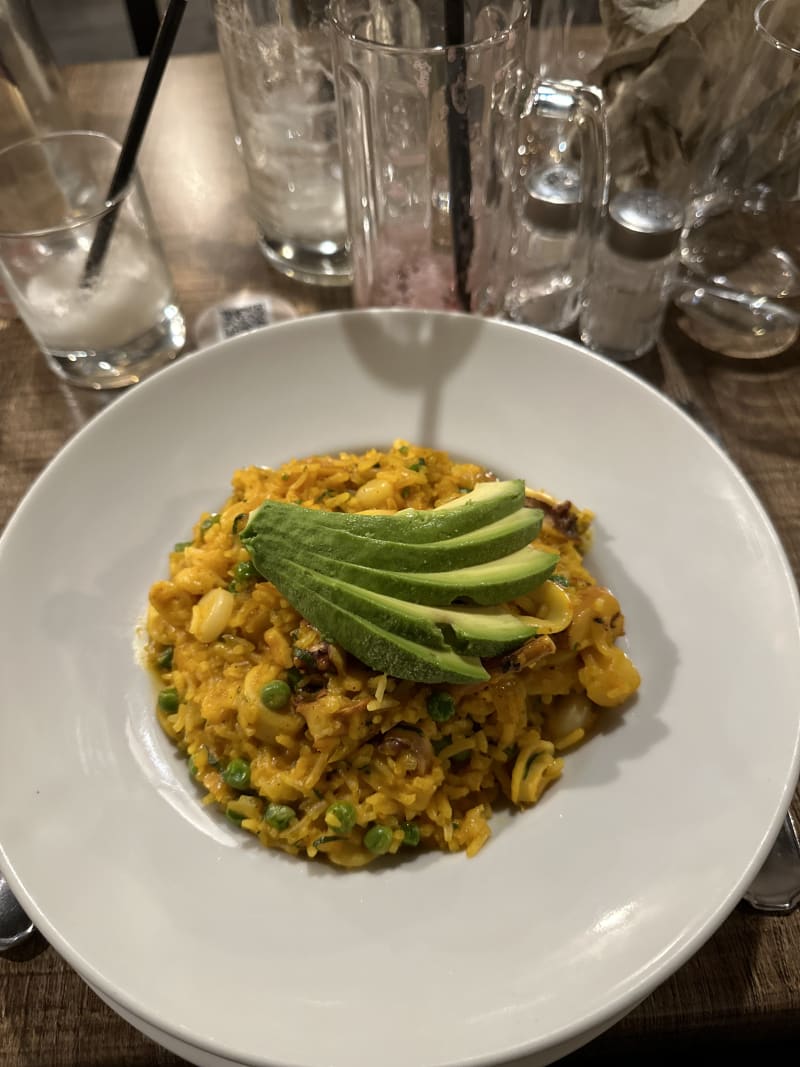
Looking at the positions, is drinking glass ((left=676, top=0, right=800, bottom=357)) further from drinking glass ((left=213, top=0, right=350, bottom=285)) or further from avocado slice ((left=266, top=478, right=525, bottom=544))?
avocado slice ((left=266, top=478, right=525, bottom=544))

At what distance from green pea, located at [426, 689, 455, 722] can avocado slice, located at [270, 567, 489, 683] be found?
3.2 inches

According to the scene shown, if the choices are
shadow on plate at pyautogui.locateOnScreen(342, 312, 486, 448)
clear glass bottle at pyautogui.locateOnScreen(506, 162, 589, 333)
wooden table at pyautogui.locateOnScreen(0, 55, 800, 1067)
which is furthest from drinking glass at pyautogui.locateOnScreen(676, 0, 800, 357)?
shadow on plate at pyautogui.locateOnScreen(342, 312, 486, 448)

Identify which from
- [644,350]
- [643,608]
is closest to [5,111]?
[644,350]

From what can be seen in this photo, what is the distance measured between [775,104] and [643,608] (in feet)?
4.61

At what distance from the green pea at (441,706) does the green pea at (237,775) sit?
36 cm

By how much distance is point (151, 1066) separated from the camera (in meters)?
1.31

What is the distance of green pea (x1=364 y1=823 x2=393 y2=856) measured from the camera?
4.50 ft

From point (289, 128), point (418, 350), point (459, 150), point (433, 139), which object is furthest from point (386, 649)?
point (289, 128)

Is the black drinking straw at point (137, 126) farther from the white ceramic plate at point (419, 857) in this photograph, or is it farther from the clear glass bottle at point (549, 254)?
the clear glass bottle at point (549, 254)

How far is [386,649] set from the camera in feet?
4.46

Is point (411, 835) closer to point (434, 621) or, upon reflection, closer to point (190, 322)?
point (434, 621)

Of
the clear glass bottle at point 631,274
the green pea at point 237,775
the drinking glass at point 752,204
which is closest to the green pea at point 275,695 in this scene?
the green pea at point 237,775

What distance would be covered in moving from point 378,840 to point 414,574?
18.7 inches

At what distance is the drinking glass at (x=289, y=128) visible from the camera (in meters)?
1.99
